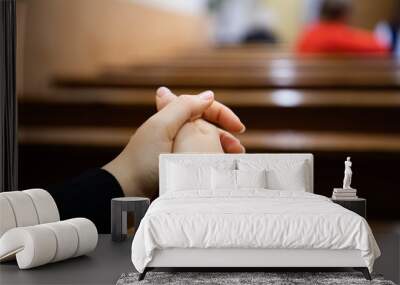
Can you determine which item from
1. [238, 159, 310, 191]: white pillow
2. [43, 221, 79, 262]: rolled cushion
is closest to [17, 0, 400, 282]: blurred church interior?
[238, 159, 310, 191]: white pillow

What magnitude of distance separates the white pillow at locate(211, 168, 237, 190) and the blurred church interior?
0.73 metres

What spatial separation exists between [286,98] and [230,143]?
1.05 meters

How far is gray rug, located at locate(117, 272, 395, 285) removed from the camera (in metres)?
3.16

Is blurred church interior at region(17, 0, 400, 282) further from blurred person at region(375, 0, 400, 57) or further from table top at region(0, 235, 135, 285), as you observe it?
blurred person at region(375, 0, 400, 57)

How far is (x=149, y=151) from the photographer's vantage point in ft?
14.4

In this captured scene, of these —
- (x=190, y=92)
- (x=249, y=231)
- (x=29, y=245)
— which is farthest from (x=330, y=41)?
(x=29, y=245)

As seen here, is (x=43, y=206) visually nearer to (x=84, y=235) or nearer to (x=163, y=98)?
(x=84, y=235)

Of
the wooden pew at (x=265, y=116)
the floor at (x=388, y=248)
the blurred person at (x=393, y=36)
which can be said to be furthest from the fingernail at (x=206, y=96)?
the blurred person at (x=393, y=36)

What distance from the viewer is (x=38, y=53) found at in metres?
5.11

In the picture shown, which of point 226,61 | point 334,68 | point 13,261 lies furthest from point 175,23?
point 13,261

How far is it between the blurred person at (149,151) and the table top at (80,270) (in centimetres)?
61

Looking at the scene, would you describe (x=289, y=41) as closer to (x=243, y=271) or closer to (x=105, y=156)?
(x=105, y=156)

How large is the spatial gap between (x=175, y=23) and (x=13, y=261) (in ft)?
20.4

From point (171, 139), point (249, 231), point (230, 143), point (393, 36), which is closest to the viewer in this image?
point (249, 231)
